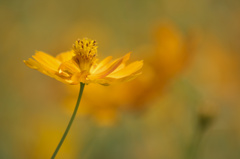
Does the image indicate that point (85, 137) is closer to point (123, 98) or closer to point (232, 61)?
point (123, 98)

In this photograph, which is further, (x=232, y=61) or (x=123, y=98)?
(x=232, y=61)

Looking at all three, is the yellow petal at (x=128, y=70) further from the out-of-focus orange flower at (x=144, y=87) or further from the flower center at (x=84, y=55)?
the out-of-focus orange flower at (x=144, y=87)

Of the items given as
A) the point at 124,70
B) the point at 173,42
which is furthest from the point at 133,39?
the point at 124,70

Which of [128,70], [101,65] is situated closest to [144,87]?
[101,65]

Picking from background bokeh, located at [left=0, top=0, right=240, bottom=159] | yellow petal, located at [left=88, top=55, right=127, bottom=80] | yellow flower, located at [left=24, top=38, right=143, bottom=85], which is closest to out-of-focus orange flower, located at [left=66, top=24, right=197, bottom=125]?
background bokeh, located at [left=0, top=0, right=240, bottom=159]

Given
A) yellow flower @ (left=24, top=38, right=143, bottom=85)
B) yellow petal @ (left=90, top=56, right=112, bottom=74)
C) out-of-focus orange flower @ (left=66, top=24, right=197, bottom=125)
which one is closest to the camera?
yellow flower @ (left=24, top=38, right=143, bottom=85)

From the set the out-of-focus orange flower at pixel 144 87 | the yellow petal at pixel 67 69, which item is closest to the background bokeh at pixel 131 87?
the out-of-focus orange flower at pixel 144 87

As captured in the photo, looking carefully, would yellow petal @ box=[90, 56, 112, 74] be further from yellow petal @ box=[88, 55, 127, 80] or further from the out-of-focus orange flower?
the out-of-focus orange flower

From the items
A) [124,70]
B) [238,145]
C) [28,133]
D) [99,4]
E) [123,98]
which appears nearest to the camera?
[124,70]
